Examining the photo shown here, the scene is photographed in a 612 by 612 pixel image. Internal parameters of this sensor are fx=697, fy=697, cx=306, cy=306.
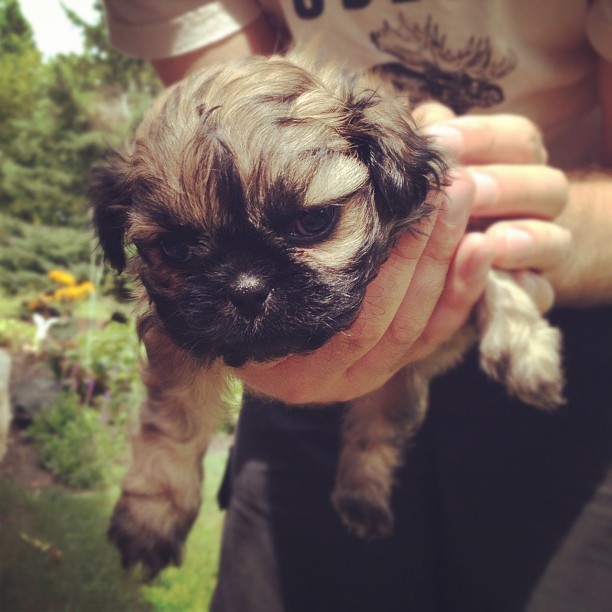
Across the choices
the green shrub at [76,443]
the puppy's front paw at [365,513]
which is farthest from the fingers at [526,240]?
the green shrub at [76,443]

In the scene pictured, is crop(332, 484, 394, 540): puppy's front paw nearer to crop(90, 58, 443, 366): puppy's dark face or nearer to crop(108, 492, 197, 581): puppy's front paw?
crop(108, 492, 197, 581): puppy's front paw

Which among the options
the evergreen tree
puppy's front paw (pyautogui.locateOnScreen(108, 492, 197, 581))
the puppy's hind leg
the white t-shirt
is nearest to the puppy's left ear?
the white t-shirt

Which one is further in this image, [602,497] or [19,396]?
[19,396]

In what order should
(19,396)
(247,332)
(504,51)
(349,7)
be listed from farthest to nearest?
1. (19,396)
2. (349,7)
3. (504,51)
4. (247,332)

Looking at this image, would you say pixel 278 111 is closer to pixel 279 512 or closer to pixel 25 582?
pixel 279 512

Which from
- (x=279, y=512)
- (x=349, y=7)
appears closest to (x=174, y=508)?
(x=279, y=512)

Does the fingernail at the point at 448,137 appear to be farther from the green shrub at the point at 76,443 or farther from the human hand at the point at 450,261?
the green shrub at the point at 76,443
